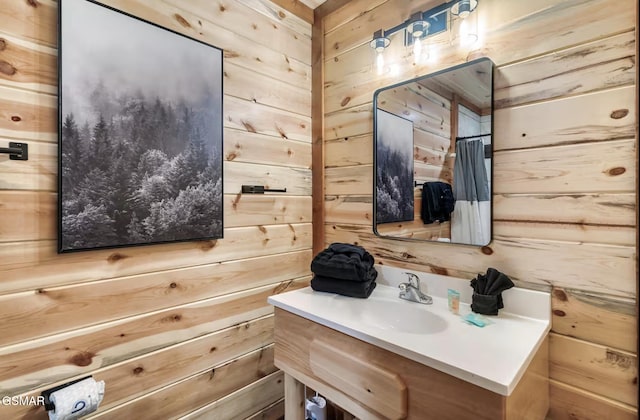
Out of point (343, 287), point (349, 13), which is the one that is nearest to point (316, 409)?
point (343, 287)

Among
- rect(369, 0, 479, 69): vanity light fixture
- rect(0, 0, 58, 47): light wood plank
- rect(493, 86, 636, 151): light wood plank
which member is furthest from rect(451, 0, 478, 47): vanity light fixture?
rect(0, 0, 58, 47): light wood plank

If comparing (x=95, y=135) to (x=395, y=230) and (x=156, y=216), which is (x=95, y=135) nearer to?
(x=156, y=216)

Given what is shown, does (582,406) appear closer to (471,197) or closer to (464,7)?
(471,197)

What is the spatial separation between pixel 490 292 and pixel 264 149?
1.25m

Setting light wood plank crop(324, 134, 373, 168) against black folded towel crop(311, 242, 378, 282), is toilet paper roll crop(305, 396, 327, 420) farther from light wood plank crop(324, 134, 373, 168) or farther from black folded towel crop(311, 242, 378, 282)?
light wood plank crop(324, 134, 373, 168)

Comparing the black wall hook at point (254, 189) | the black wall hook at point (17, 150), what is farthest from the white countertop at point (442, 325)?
the black wall hook at point (17, 150)

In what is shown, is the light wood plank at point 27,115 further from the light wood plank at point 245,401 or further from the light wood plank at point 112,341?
the light wood plank at point 245,401

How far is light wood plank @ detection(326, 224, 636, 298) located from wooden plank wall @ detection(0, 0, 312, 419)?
0.73 m

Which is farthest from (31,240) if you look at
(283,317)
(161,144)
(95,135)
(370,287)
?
(370,287)

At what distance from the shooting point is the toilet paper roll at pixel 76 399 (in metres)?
0.97

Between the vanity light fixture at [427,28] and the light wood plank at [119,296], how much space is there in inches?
49.9

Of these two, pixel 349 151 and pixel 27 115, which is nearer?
pixel 27 115

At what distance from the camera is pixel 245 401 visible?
1.58m

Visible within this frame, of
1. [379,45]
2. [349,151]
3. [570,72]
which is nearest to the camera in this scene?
[570,72]
